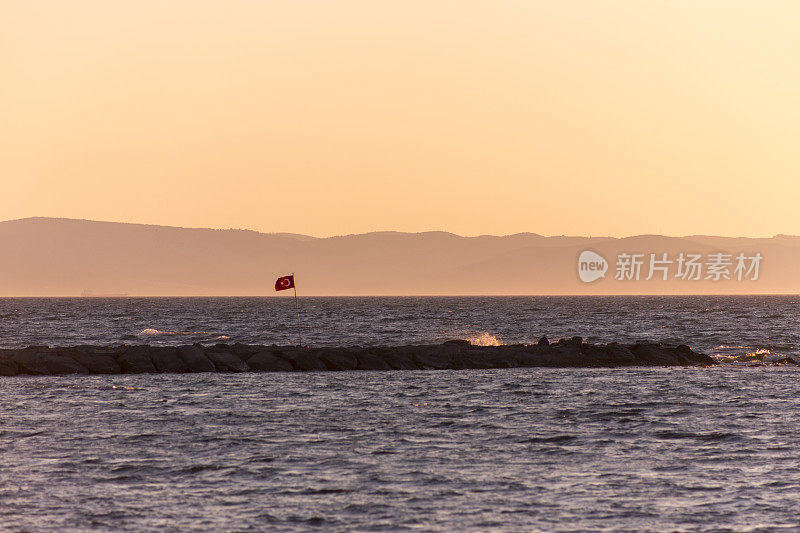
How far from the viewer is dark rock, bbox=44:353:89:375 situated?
44312mm

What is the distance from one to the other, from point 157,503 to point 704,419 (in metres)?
17.5

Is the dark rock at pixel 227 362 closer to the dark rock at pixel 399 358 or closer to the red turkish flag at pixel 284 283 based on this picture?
the red turkish flag at pixel 284 283

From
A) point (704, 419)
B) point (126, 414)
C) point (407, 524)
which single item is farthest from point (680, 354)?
point (407, 524)

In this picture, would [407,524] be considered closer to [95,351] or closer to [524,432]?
[524,432]

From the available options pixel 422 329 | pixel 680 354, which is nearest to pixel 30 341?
pixel 422 329

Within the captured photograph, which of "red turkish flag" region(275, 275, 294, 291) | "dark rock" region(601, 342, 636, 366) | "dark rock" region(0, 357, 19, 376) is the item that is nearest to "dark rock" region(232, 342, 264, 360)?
"red turkish flag" region(275, 275, 294, 291)

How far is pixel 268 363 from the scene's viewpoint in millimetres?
46625

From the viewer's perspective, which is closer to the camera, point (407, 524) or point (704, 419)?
point (407, 524)

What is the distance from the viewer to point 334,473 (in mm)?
20797

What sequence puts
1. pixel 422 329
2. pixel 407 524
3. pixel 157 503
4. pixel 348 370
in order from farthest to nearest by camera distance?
pixel 422 329
pixel 348 370
pixel 157 503
pixel 407 524

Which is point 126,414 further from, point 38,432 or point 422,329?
point 422,329

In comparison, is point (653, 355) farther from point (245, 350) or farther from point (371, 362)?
point (245, 350)

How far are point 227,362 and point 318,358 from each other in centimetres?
433

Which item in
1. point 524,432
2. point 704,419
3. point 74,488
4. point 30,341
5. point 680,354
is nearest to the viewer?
point 74,488
